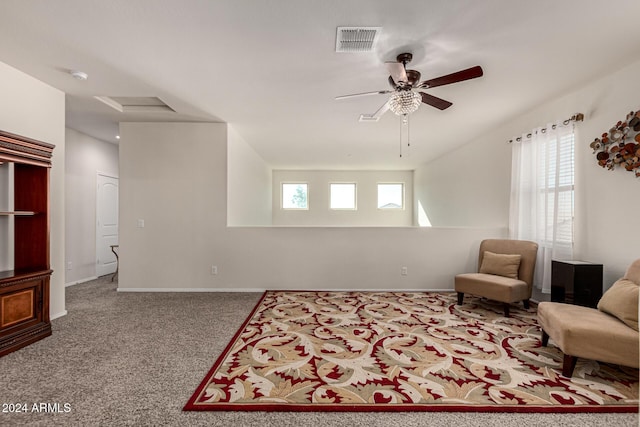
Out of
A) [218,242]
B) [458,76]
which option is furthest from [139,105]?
[458,76]

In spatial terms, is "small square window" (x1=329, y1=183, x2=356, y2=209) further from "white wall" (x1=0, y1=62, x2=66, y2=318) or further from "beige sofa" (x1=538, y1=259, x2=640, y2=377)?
"beige sofa" (x1=538, y1=259, x2=640, y2=377)

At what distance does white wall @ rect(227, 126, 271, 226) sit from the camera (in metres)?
5.11

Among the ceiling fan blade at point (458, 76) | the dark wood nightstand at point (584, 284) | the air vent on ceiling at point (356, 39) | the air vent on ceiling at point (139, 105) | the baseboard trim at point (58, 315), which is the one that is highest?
the air vent on ceiling at point (139, 105)

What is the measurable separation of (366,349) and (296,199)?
739cm

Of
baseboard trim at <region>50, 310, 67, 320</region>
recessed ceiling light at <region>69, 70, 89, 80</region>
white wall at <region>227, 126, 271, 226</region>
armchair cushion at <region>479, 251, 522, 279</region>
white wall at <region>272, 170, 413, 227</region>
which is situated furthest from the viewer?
white wall at <region>272, 170, 413, 227</region>

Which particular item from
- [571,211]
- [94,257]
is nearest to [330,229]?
[571,211]

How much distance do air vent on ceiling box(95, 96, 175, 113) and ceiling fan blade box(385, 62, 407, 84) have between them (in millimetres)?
3252

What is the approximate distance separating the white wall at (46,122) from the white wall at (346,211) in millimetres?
6354

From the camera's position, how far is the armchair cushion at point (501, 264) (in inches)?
155

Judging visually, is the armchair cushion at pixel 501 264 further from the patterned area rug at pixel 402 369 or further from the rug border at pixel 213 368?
the rug border at pixel 213 368

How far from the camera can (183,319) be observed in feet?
11.7

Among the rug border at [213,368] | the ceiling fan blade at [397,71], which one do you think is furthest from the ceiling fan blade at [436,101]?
the rug border at [213,368]

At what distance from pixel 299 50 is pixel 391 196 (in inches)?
306

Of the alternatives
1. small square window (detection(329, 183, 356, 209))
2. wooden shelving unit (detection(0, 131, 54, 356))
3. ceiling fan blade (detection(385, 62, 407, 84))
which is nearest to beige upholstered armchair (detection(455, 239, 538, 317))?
ceiling fan blade (detection(385, 62, 407, 84))
